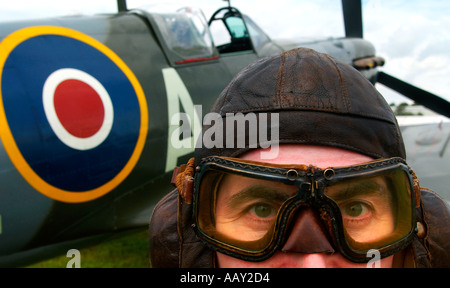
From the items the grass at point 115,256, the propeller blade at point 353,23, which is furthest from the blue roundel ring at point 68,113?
the propeller blade at point 353,23

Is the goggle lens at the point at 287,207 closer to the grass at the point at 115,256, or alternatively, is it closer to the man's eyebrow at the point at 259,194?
the man's eyebrow at the point at 259,194

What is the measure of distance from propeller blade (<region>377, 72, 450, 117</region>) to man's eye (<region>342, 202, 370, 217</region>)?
6.86 metres

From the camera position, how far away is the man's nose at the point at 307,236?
3.87 ft

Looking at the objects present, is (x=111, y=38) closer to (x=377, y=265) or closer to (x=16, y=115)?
(x=16, y=115)

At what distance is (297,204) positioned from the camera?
122 centimetres

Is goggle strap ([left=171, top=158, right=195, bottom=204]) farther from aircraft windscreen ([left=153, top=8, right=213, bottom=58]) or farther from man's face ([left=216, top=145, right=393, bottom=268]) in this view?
aircraft windscreen ([left=153, top=8, right=213, bottom=58])

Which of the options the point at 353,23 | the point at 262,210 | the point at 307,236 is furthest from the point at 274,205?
the point at 353,23

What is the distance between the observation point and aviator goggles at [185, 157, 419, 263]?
1210 mm

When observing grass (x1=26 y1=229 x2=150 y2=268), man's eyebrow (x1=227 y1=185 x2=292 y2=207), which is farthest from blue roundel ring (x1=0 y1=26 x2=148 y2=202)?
man's eyebrow (x1=227 y1=185 x2=292 y2=207)

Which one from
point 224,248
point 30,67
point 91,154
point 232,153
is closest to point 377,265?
point 224,248

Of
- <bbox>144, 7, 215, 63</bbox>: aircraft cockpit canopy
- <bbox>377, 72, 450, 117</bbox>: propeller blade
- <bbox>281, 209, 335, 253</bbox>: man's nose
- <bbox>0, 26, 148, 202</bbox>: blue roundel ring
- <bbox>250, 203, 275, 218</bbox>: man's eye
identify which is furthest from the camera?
<bbox>377, 72, 450, 117</bbox>: propeller blade

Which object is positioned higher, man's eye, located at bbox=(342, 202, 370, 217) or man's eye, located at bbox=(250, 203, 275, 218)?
man's eye, located at bbox=(250, 203, 275, 218)

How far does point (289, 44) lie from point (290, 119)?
5.01 m

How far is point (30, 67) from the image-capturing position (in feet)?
9.20
